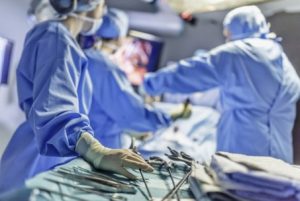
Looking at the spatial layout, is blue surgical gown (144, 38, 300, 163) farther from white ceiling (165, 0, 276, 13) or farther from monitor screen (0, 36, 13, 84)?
monitor screen (0, 36, 13, 84)

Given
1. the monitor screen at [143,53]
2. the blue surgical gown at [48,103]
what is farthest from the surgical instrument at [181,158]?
the monitor screen at [143,53]

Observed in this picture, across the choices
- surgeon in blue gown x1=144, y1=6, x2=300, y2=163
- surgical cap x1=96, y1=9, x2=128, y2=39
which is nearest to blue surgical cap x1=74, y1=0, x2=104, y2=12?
surgeon in blue gown x1=144, y1=6, x2=300, y2=163

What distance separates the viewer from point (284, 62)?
1287 millimetres

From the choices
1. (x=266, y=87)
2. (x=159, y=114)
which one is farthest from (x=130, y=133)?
(x=266, y=87)

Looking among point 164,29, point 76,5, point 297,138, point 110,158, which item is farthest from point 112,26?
point 110,158

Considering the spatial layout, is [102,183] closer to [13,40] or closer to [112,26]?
[13,40]

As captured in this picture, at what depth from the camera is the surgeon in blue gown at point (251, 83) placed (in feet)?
4.34

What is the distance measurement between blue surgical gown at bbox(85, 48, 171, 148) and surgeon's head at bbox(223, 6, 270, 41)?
1.68 ft

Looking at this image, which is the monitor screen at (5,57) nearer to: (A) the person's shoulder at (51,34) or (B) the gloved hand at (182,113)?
(A) the person's shoulder at (51,34)

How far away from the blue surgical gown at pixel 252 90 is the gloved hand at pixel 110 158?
0.71m

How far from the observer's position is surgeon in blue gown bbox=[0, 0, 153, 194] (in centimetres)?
79

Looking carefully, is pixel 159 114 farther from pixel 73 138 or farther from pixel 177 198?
pixel 177 198

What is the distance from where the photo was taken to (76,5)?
1.20 meters

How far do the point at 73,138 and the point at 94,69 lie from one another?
74 centimetres
